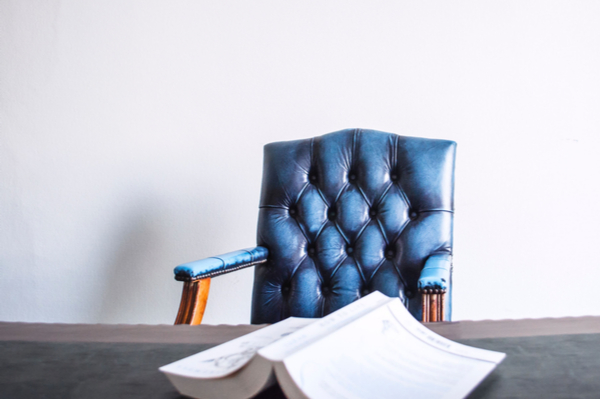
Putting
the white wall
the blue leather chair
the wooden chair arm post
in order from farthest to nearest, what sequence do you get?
the white wall, the blue leather chair, the wooden chair arm post

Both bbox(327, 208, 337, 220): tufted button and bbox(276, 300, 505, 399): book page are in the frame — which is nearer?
bbox(276, 300, 505, 399): book page

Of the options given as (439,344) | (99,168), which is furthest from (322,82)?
(439,344)

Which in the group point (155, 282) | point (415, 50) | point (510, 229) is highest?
point (415, 50)

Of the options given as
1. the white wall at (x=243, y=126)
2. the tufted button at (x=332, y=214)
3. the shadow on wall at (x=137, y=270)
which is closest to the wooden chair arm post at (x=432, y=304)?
the tufted button at (x=332, y=214)

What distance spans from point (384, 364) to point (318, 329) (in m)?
0.07

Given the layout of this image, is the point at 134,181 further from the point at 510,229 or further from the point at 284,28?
the point at 510,229

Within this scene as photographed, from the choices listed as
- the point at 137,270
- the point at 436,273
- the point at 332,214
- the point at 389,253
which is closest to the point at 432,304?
the point at 436,273

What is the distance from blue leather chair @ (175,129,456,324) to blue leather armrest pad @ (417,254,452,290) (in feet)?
0.10

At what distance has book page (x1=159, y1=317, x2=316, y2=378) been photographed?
33 cm

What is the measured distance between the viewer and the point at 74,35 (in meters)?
1.45

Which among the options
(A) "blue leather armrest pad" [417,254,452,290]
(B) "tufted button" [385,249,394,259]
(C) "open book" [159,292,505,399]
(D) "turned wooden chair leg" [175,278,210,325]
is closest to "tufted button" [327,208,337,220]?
(B) "tufted button" [385,249,394,259]

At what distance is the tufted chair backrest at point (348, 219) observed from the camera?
95cm

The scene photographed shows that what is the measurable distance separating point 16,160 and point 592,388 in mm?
1768

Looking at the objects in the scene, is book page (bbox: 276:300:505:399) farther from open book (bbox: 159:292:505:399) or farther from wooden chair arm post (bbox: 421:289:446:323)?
wooden chair arm post (bbox: 421:289:446:323)
